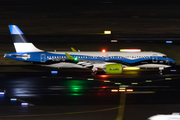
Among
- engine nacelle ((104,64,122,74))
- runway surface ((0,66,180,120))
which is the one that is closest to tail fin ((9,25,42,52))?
runway surface ((0,66,180,120))

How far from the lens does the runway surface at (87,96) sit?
64.1 ft

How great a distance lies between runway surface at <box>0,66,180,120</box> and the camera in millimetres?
19547

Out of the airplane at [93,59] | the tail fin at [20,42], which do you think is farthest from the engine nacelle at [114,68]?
the tail fin at [20,42]

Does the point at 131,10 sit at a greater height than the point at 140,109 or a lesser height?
greater

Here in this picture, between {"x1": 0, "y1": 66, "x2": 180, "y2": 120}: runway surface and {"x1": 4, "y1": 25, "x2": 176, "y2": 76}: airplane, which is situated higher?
Answer: {"x1": 4, "y1": 25, "x2": 176, "y2": 76}: airplane

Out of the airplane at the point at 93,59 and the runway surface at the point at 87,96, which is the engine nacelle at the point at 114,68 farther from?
the airplane at the point at 93,59

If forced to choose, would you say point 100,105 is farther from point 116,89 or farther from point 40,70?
point 40,70

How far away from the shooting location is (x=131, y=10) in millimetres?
72938

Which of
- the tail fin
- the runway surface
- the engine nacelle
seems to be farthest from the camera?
the tail fin

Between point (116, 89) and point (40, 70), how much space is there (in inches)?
714

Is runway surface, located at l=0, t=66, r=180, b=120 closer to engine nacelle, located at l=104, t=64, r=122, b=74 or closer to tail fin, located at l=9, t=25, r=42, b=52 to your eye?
engine nacelle, located at l=104, t=64, r=122, b=74

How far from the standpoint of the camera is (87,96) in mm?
25156

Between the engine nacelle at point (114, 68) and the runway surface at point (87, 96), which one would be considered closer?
the runway surface at point (87, 96)

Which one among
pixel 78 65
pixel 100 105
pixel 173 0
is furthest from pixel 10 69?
pixel 173 0
